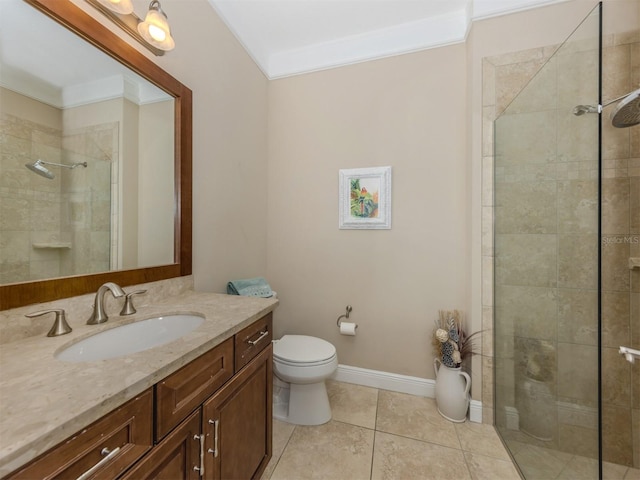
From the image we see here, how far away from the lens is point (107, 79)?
1.06m

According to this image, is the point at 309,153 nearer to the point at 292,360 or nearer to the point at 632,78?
the point at 292,360

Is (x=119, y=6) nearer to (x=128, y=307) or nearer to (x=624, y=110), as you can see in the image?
(x=128, y=307)

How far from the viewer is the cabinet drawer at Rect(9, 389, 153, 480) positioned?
0.44 metres

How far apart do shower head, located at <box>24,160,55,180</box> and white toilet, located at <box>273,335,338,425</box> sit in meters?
1.34

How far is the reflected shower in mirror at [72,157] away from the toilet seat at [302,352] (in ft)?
2.89

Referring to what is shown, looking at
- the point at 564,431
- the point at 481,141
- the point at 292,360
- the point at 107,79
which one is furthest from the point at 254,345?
the point at 481,141

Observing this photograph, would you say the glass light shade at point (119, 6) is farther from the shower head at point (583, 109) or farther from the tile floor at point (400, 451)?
the tile floor at point (400, 451)

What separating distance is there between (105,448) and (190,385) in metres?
0.23

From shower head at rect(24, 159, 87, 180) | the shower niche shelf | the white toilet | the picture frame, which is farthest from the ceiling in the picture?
the white toilet

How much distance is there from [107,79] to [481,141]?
199cm

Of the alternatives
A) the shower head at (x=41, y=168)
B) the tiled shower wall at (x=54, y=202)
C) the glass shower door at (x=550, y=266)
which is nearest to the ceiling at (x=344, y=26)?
the glass shower door at (x=550, y=266)

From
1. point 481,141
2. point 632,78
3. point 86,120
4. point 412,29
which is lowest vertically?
point 86,120

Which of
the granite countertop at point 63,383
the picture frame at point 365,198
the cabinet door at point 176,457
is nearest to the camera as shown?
the granite countertop at point 63,383

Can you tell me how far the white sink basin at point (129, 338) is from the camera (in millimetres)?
828
